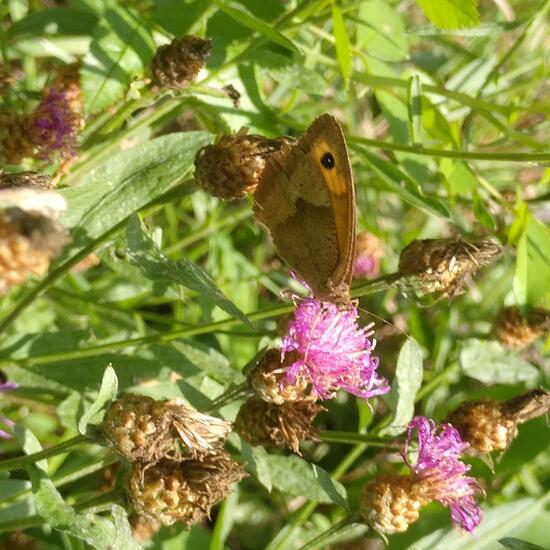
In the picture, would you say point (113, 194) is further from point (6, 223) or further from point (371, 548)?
point (371, 548)

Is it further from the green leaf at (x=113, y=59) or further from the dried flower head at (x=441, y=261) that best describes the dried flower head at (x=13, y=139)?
the dried flower head at (x=441, y=261)

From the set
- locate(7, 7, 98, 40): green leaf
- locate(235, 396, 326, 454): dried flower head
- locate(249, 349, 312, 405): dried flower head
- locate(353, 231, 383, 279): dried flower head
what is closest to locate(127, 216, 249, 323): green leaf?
locate(249, 349, 312, 405): dried flower head

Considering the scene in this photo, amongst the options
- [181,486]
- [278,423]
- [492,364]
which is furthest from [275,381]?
[492,364]

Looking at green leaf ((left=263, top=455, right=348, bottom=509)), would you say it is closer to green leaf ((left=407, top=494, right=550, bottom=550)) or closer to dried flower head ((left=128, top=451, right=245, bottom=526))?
green leaf ((left=407, top=494, right=550, bottom=550))

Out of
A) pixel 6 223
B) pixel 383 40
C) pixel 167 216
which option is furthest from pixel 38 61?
pixel 6 223

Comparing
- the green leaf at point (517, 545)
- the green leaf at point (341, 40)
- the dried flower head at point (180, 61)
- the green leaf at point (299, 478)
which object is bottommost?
the green leaf at point (517, 545)

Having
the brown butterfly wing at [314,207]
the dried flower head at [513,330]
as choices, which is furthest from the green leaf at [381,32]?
the dried flower head at [513,330]

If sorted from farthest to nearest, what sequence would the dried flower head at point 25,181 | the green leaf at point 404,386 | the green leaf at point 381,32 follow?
1. the green leaf at point 381,32
2. the green leaf at point 404,386
3. the dried flower head at point 25,181
